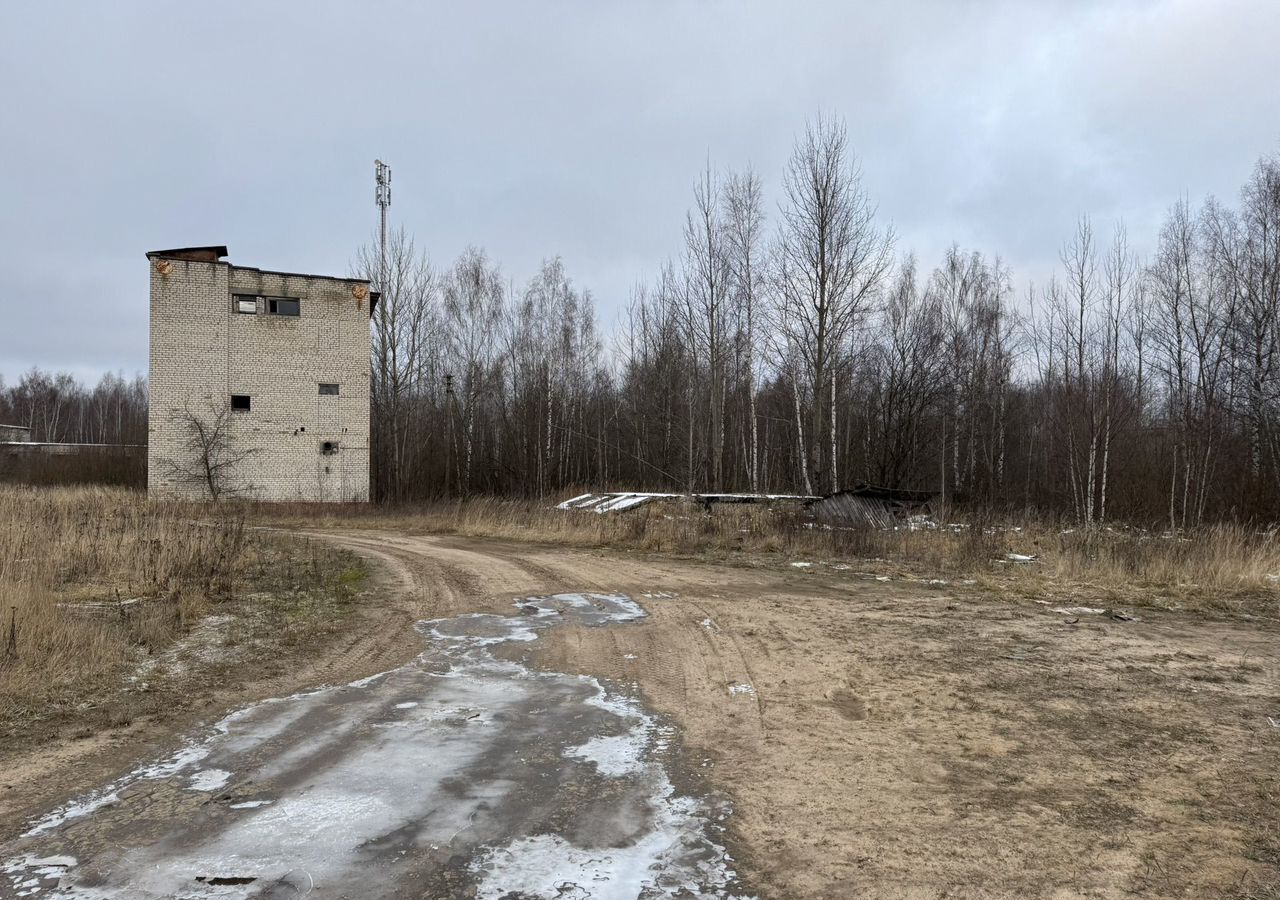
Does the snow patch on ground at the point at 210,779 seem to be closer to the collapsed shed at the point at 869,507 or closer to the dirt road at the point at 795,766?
the dirt road at the point at 795,766

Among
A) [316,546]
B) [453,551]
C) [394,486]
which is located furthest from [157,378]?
[453,551]

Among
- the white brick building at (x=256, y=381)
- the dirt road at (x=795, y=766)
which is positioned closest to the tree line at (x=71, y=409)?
the white brick building at (x=256, y=381)

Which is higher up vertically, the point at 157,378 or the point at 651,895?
the point at 157,378

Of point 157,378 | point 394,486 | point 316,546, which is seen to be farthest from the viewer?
point 394,486

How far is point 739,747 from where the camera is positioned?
14.8ft

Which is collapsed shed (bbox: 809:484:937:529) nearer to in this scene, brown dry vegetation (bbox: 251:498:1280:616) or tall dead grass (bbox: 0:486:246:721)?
brown dry vegetation (bbox: 251:498:1280:616)

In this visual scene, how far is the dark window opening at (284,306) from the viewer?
27.8m

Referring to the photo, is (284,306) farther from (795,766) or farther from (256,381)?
(795,766)

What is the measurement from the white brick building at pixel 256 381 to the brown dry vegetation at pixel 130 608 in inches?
519

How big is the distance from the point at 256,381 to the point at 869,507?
22.0 m

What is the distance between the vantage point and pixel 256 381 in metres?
27.5

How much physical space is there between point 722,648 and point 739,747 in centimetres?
258

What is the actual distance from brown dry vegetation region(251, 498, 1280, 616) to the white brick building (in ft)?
18.0

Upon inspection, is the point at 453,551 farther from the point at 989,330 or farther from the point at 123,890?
the point at 989,330
